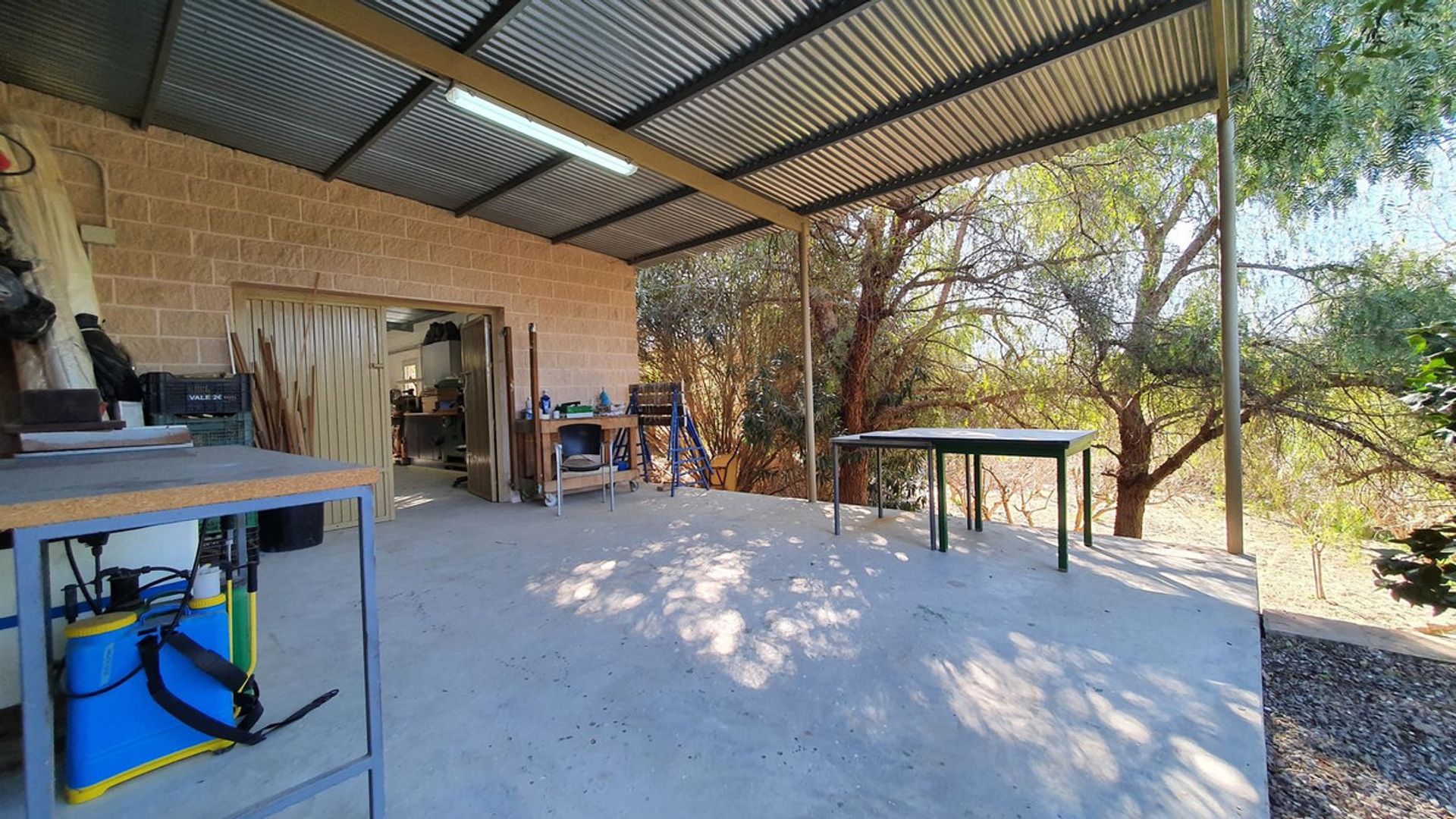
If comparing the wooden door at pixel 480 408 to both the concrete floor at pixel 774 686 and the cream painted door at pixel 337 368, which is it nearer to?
the cream painted door at pixel 337 368

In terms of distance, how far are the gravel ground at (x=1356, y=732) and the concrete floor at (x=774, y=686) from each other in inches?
5.4

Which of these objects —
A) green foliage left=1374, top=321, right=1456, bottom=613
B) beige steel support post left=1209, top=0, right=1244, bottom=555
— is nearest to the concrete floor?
beige steel support post left=1209, top=0, right=1244, bottom=555

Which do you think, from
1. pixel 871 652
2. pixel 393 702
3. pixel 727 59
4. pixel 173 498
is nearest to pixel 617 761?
pixel 393 702

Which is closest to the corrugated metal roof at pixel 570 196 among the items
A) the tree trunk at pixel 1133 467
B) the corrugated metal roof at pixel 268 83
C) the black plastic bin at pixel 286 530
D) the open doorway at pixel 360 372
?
the open doorway at pixel 360 372

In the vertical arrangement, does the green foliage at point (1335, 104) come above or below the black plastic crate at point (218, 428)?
above

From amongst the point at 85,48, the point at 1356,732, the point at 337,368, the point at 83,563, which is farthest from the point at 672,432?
the point at 1356,732

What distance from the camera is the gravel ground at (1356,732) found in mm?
1600

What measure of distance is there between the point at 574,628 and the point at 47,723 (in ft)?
5.83

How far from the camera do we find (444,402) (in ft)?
28.3

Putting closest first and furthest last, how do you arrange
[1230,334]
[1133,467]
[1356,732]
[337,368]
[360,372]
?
[1356,732], [1230,334], [337,368], [360,372], [1133,467]

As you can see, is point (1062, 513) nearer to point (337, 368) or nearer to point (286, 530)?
point (286, 530)

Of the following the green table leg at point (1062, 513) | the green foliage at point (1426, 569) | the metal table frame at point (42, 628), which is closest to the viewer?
the metal table frame at point (42, 628)

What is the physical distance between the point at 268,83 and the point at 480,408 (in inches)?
139

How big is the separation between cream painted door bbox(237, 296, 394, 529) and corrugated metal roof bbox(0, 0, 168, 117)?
155 centimetres
